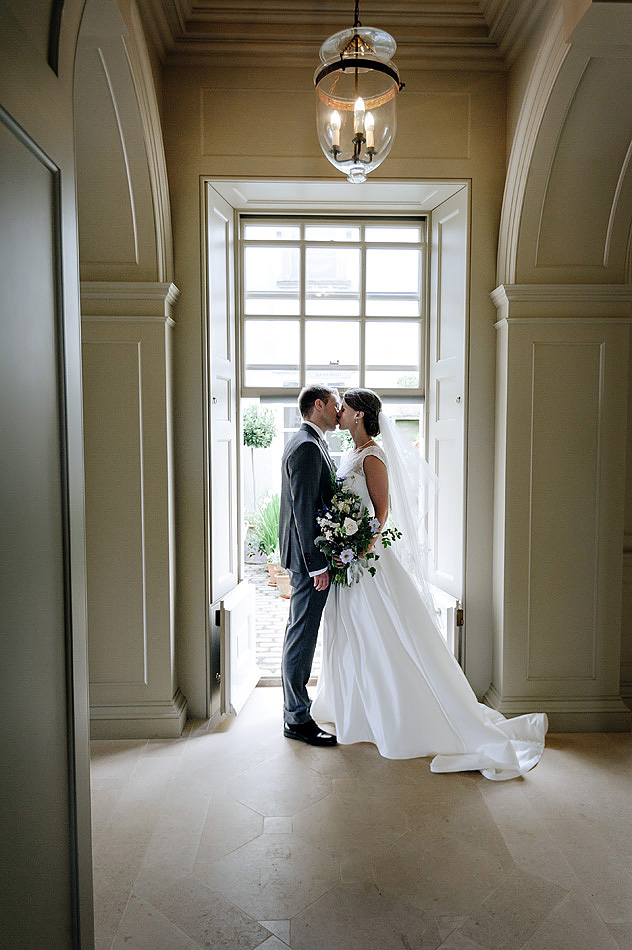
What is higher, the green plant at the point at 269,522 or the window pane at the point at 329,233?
the window pane at the point at 329,233

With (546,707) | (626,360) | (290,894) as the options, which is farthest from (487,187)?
(290,894)

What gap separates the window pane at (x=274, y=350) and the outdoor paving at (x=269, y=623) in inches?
56.5

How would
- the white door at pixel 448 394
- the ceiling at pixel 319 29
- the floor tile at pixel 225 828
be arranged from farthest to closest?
the white door at pixel 448 394, the ceiling at pixel 319 29, the floor tile at pixel 225 828

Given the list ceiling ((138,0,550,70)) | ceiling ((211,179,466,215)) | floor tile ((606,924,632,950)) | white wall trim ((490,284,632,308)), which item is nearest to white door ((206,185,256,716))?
ceiling ((211,179,466,215))

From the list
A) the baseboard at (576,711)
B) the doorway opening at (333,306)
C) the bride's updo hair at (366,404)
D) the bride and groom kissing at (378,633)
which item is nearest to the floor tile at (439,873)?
the bride and groom kissing at (378,633)

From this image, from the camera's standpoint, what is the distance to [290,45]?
11.1 ft

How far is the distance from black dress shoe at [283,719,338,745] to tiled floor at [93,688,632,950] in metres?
0.05

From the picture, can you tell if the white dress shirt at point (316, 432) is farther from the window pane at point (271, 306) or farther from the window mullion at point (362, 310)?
the window pane at point (271, 306)

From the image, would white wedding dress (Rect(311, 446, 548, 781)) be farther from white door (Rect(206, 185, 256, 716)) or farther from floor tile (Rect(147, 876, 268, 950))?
floor tile (Rect(147, 876, 268, 950))

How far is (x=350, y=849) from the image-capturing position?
2.53m

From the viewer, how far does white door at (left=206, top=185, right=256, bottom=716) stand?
367cm

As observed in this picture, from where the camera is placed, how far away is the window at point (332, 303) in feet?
13.7

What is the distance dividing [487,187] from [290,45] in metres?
1.27

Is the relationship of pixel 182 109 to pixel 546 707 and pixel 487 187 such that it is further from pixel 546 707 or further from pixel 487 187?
pixel 546 707
